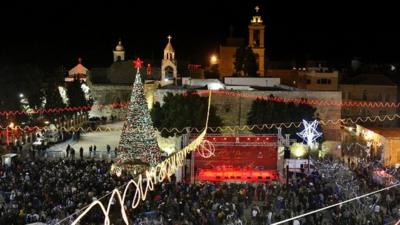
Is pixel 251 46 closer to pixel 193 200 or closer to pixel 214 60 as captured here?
pixel 214 60

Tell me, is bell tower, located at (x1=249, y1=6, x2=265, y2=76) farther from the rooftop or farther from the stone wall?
the stone wall

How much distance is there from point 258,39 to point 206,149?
62.7ft

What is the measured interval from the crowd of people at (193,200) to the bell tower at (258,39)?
22211 mm

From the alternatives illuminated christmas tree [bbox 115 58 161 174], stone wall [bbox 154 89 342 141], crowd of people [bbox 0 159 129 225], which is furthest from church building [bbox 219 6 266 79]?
crowd of people [bbox 0 159 129 225]

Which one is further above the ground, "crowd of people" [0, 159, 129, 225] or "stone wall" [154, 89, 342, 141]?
"stone wall" [154, 89, 342, 141]

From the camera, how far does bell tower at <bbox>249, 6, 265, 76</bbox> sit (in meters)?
42.6

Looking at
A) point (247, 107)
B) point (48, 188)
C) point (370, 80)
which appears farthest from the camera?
point (370, 80)

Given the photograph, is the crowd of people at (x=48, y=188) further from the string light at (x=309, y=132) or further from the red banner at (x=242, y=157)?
the string light at (x=309, y=132)

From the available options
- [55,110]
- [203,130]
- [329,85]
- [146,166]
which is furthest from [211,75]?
[146,166]

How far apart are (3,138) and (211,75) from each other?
1727 centimetres

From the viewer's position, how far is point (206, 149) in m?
25.8

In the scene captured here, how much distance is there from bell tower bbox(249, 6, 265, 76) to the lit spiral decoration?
686 inches

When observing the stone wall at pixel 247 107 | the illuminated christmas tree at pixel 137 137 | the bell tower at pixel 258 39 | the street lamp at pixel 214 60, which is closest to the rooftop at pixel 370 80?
the bell tower at pixel 258 39

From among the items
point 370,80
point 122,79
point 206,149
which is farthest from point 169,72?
point 206,149
